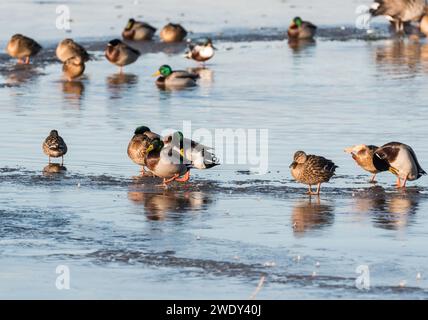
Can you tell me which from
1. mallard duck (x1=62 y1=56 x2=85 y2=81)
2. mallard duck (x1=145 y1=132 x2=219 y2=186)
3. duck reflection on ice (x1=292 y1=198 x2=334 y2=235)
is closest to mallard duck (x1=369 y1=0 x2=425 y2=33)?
mallard duck (x1=62 y1=56 x2=85 y2=81)

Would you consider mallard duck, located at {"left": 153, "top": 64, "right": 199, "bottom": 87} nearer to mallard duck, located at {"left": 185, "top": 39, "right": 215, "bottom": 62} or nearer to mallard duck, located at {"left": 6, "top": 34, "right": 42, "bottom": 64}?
mallard duck, located at {"left": 185, "top": 39, "right": 215, "bottom": 62}

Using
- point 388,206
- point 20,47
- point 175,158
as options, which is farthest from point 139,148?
point 20,47

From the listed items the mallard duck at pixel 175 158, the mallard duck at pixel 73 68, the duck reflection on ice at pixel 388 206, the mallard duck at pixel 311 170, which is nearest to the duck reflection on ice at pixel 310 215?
the mallard duck at pixel 311 170

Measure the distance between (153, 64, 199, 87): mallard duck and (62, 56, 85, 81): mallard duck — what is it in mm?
1829

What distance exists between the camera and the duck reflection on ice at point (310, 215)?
15.1 meters

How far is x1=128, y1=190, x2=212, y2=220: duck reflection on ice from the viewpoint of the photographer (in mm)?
15969

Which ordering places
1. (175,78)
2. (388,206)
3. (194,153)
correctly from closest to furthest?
1. (388,206)
2. (194,153)
3. (175,78)

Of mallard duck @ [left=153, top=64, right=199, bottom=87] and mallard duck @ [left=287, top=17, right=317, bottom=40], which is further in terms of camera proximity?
mallard duck @ [left=287, top=17, right=317, bottom=40]

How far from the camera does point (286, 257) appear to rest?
1367cm

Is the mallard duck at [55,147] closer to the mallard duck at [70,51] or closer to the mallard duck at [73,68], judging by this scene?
the mallard duck at [73,68]

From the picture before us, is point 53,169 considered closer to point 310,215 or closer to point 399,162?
point 310,215

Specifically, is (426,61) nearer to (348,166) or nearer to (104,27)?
(104,27)

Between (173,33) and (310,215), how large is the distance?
68.6ft

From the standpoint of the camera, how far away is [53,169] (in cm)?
1878
